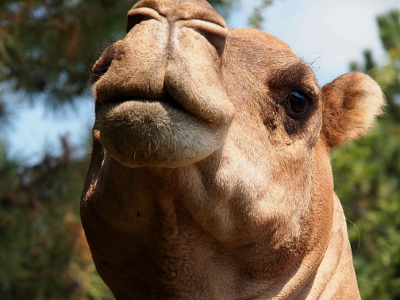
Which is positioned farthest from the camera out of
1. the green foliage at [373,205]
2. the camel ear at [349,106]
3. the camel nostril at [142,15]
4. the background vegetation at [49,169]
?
the green foliage at [373,205]

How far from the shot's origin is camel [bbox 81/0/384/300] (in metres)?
2.24

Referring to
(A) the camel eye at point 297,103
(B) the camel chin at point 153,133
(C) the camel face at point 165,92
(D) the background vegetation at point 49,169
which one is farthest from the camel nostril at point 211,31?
(D) the background vegetation at point 49,169

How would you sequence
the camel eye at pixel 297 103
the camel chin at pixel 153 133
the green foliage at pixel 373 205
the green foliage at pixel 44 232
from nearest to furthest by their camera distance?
the camel chin at pixel 153 133
the camel eye at pixel 297 103
the green foliage at pixel 44 232
the green foliage at pixel 373 205

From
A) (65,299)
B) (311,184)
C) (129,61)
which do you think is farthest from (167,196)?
(65,299)

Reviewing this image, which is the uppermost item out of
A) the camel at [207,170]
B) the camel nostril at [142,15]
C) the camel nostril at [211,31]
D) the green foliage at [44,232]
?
the camel nostril at [211,31]

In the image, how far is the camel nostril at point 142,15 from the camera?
7.66 feet

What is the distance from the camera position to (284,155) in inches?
122

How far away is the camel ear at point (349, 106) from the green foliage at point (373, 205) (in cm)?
239

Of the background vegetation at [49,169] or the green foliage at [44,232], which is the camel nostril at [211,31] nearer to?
the background vegetation at [49,169]

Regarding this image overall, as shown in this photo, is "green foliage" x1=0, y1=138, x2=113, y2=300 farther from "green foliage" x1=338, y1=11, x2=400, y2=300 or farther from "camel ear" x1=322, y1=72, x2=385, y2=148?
"camel ear" x1=322, y1=72, x2=385, y2=148

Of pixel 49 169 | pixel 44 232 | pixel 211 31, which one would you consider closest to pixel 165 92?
pixel 211 31

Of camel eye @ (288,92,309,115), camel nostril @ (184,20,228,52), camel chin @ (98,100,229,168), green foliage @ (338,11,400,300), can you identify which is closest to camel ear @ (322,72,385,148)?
camel eye @ (288,92,309,115)

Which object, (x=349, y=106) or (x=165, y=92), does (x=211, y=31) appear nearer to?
(x=165, y=92)

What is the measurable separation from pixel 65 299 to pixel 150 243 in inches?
244
